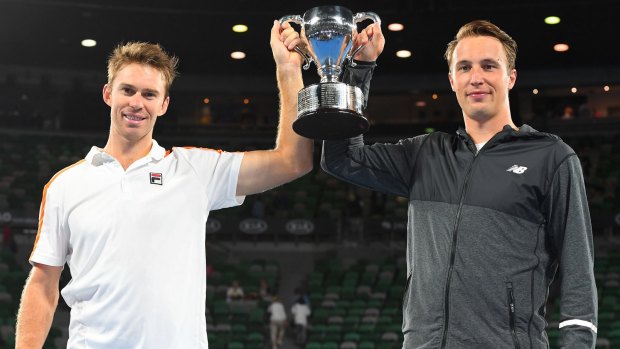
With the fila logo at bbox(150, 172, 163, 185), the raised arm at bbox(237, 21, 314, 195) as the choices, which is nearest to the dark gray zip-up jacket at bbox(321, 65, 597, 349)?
the raised arm at bbox(237, 21, 314, 195)

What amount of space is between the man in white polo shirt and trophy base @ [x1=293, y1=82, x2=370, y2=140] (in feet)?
0.40

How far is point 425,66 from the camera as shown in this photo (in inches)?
1038

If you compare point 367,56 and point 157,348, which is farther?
point 367,56

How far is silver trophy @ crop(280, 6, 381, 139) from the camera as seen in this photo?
3.54m

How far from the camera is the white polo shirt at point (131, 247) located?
3.46 metres

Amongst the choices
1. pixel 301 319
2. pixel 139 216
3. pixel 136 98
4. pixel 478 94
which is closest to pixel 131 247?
pixel 139 216

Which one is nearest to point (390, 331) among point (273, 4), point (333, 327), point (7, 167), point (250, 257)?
point (333, 327)

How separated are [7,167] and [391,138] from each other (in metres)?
10.6

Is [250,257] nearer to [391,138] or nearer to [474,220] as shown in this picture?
[391,138]

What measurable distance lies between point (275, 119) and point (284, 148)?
25495mm

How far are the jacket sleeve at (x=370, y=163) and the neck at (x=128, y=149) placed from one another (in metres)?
0.71

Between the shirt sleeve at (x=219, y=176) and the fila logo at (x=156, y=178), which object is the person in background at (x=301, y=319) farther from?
the fila logo at (x=156, y=178)

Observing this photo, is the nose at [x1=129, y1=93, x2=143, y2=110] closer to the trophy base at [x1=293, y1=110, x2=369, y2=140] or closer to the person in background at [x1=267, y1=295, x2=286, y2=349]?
the trophy base at [x1=293, y1=110, x2=369, y2=140]

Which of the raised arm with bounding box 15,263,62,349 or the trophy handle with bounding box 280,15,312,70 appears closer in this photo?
the raised arm with bounding box 15,263,62,349
